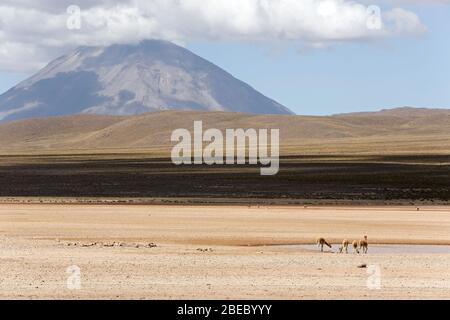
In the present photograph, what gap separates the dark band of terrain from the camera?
203 feet

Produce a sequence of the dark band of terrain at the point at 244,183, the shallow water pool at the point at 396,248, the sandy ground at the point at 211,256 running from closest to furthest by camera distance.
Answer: the sandy ground at the point at 211,256, the shallow water pool at the point at 396,248, the dark band of terrain at the point at 244,183

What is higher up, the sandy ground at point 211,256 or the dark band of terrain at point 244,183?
the dark band of terrain at point 244,183

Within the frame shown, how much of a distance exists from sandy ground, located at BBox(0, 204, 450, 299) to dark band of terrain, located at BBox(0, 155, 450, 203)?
1244 centimetres

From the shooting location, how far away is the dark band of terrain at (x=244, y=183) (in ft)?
203

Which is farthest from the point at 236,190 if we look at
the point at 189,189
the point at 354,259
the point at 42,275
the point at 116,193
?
the point at 42,275

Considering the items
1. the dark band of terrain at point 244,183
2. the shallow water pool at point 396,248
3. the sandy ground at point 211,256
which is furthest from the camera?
the dark band of terrain at point 244,183

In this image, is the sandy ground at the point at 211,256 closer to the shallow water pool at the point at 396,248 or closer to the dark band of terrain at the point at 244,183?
the shallow water pool at the point at 396,248

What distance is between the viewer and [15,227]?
1529 inches

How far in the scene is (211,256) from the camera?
2848 centimetres

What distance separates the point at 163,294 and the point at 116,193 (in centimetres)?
4382

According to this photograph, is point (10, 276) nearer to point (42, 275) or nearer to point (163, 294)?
point (42, 275)

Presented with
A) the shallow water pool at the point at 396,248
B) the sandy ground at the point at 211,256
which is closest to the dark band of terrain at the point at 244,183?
the sandy ground at the point at 211,256

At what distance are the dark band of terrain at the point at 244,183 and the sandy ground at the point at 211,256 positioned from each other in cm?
1244

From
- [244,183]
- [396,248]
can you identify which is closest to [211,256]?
[396,248]
